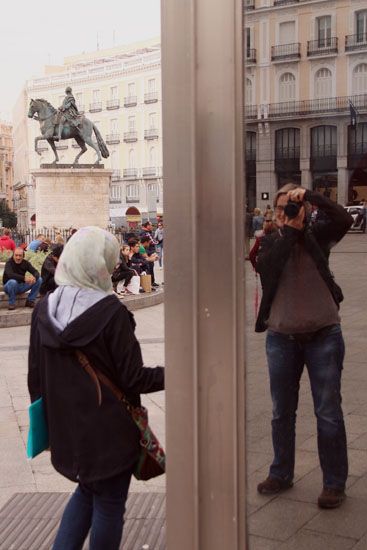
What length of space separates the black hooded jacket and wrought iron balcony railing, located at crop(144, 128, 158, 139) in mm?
60474

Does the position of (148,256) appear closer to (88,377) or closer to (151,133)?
(88,377)

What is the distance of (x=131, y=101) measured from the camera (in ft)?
213

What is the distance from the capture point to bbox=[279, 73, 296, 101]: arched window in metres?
1.86

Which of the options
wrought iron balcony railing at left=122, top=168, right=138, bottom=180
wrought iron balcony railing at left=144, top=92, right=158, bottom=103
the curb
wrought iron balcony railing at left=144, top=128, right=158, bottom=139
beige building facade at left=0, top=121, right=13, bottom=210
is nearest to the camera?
the curb

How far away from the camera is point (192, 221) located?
187 centimetres

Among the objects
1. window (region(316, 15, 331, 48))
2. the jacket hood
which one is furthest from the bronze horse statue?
window (region(316, 15, 331, 48))

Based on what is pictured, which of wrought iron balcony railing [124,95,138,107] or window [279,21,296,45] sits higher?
wrought iron balcony railing [124,95,138,107]

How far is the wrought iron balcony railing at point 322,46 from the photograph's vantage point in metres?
1.80

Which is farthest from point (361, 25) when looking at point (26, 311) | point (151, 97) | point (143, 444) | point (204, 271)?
point (151, 97)

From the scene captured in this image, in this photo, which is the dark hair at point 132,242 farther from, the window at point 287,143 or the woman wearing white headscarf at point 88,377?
the window at point 287,143

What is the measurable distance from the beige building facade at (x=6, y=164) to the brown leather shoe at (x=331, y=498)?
11769 cm

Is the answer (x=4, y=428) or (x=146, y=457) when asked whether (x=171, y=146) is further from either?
(x=4, y=428)

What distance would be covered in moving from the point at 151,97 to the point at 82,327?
205 ft

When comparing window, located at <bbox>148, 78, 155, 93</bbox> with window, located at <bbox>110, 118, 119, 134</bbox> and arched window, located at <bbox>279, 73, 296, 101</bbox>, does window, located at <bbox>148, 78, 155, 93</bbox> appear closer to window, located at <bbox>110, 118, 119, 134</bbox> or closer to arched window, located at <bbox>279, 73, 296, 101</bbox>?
window, located at <bbox>110, 118, 119, 134</bbox>
